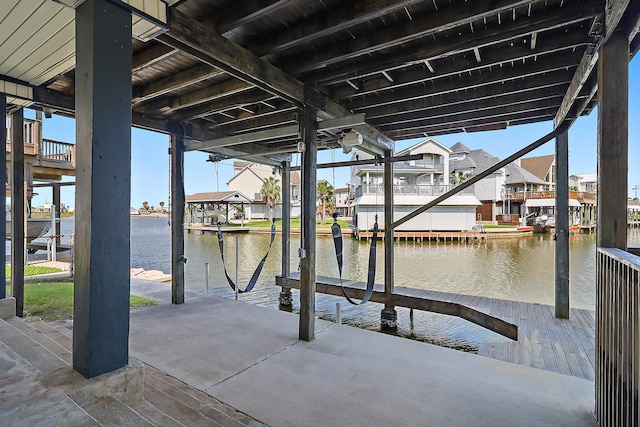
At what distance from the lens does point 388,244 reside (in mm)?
5023

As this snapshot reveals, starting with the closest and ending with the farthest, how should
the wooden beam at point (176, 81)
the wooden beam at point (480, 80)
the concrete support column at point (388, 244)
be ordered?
the wooden beam at point (480, 80)
the wooden beam at point (176, 81)
the concrete support column at point (388, 244)

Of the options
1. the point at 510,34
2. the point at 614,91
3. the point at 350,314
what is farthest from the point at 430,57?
the point at 350,314

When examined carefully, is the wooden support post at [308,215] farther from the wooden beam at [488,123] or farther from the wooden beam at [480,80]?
the wooden beam at [488,123]

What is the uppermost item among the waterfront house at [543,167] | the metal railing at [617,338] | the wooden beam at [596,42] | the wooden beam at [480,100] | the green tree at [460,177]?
the waterfront house at [543,167]

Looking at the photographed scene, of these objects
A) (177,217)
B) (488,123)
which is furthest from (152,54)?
(488,123)

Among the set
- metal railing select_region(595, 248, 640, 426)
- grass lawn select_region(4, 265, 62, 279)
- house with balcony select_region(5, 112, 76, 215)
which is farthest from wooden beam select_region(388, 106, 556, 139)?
grass lawn select_region(4, 265, 62, 279)

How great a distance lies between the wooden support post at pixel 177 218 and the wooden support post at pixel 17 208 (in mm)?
1606

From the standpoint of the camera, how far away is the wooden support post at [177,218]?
4.61 metres

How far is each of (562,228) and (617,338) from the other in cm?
287

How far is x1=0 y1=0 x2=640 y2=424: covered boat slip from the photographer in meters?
1.42

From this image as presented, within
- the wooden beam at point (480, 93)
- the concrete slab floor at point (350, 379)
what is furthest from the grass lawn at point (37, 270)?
the wooden beam at point (480, 93)

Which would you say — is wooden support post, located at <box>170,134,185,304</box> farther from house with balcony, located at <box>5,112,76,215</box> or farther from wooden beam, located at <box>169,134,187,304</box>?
house with balcony, located at <box>5,112,76,215</box>

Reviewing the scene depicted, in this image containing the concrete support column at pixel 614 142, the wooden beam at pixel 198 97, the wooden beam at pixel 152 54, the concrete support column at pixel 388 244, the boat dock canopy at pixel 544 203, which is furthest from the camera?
the boat dock canopy at pixel 544 203

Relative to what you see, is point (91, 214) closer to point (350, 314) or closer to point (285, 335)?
point (285, 335)
